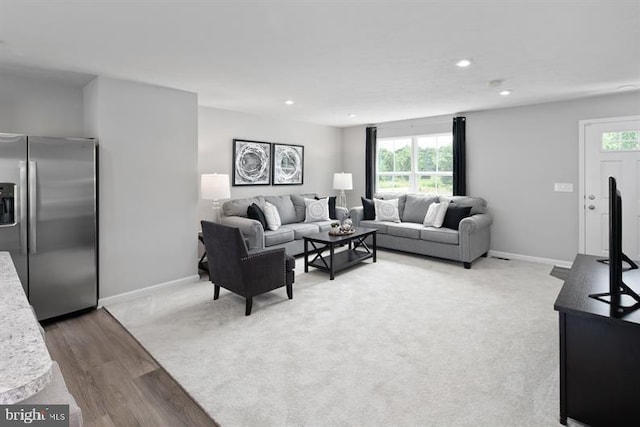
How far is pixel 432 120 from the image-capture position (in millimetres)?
6305

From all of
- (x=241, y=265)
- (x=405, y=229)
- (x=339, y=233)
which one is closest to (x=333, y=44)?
(x=241, y=265)

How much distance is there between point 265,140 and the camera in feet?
20.3

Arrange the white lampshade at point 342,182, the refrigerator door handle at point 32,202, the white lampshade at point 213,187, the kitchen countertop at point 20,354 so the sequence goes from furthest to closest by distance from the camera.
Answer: the white lampshade at point 342,182 → the white lampshade at point 213,187 → the refrigerator door handle at point 32,202 → the kitchen countertop at point 20,354

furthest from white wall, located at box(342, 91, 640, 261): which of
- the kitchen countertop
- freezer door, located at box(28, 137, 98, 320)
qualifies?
the kitchen countertop

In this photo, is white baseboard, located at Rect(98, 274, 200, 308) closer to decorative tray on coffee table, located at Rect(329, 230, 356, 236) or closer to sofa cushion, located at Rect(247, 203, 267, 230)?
sofa cushion, located at Rect(247, 203, 267, 230)

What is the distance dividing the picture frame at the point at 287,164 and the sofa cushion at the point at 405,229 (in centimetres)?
204

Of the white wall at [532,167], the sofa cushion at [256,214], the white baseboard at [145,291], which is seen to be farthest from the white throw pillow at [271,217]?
the white wall at [532,167]

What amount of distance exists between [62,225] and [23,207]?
0.33 meters

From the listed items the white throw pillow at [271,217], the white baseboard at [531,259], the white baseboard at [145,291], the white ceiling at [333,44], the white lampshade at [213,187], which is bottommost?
the white baseboard at [145,291]

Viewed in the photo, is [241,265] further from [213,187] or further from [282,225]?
[282,225]

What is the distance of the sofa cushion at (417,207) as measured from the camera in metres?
5.98

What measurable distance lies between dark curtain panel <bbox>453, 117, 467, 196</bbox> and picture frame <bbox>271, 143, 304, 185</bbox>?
2799 millimetres

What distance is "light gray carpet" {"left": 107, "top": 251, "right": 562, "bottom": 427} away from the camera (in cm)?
203

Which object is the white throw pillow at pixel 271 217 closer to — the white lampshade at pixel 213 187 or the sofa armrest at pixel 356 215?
the white lampshade at pixel 213 187
